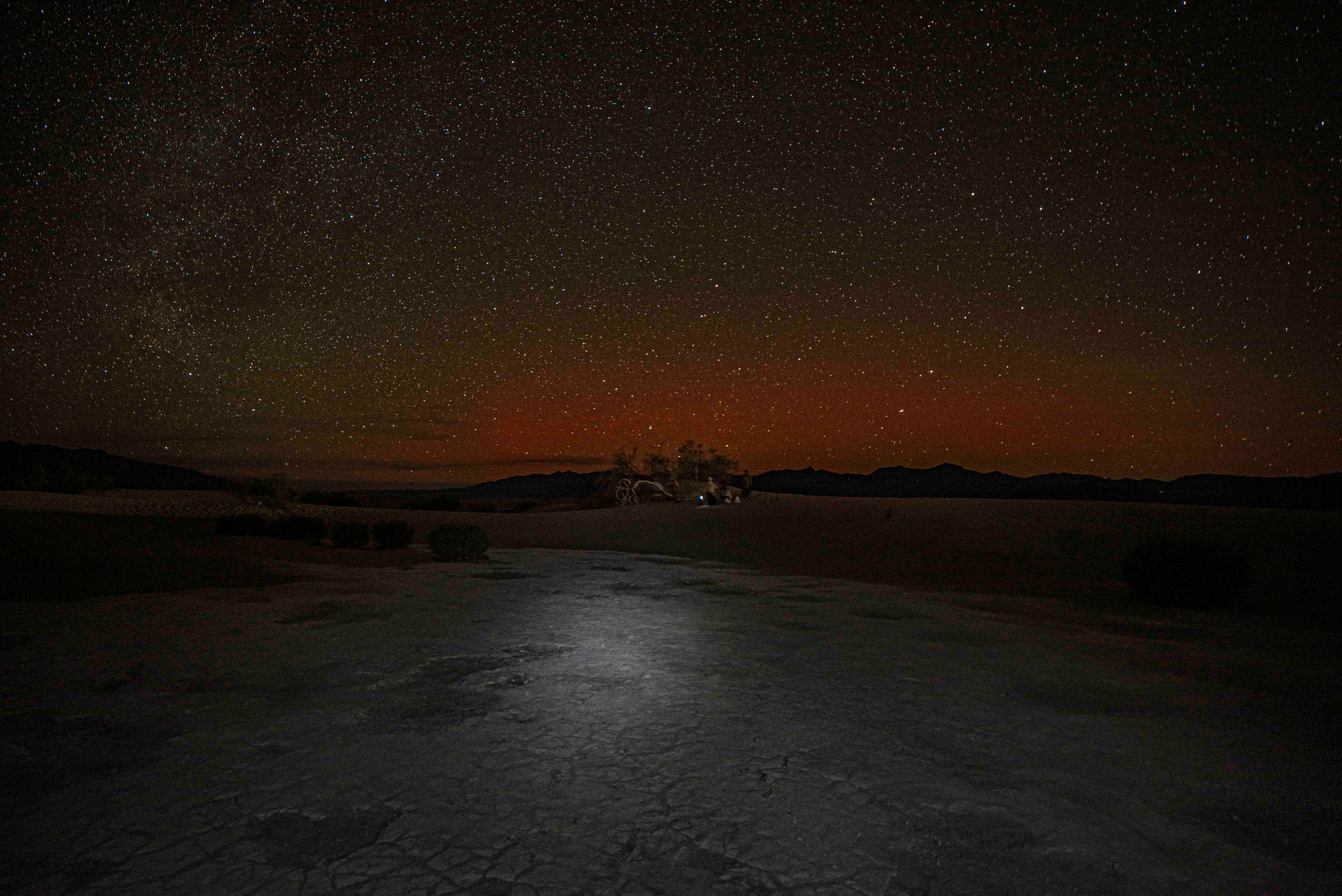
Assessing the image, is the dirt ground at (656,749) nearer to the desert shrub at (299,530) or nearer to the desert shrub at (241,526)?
the desert shrub at (299,530)

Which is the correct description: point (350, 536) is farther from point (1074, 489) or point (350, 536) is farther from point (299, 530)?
point (1074, 489)

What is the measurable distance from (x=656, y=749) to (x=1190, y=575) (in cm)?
985

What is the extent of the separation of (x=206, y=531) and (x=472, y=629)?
1529cm

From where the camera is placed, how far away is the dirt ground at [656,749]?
288 centimetres

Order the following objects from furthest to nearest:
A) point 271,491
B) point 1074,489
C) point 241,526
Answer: point 1074,489 → point 271,491 → point 241,526

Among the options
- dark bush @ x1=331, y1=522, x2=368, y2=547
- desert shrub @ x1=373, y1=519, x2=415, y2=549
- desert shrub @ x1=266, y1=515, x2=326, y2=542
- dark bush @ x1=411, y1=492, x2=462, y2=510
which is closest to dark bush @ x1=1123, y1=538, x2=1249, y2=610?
desert shrub @ x1=373, y1=519, x2=415, y2=549

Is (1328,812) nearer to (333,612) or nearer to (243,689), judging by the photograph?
(243,689)

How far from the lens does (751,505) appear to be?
2989 centimetres

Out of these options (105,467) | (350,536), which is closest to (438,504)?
(350,536)

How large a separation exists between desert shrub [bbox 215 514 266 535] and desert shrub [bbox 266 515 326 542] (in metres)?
0.21

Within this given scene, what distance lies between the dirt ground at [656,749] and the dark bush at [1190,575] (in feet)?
2.31

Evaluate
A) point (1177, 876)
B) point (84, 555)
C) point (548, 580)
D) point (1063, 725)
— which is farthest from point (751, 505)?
point (1177, 876)

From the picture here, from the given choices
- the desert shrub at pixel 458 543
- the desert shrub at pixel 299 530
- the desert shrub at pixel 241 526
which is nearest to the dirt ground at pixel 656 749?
the desert shrub at pixel 458 543

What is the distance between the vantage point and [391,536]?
1664cm
